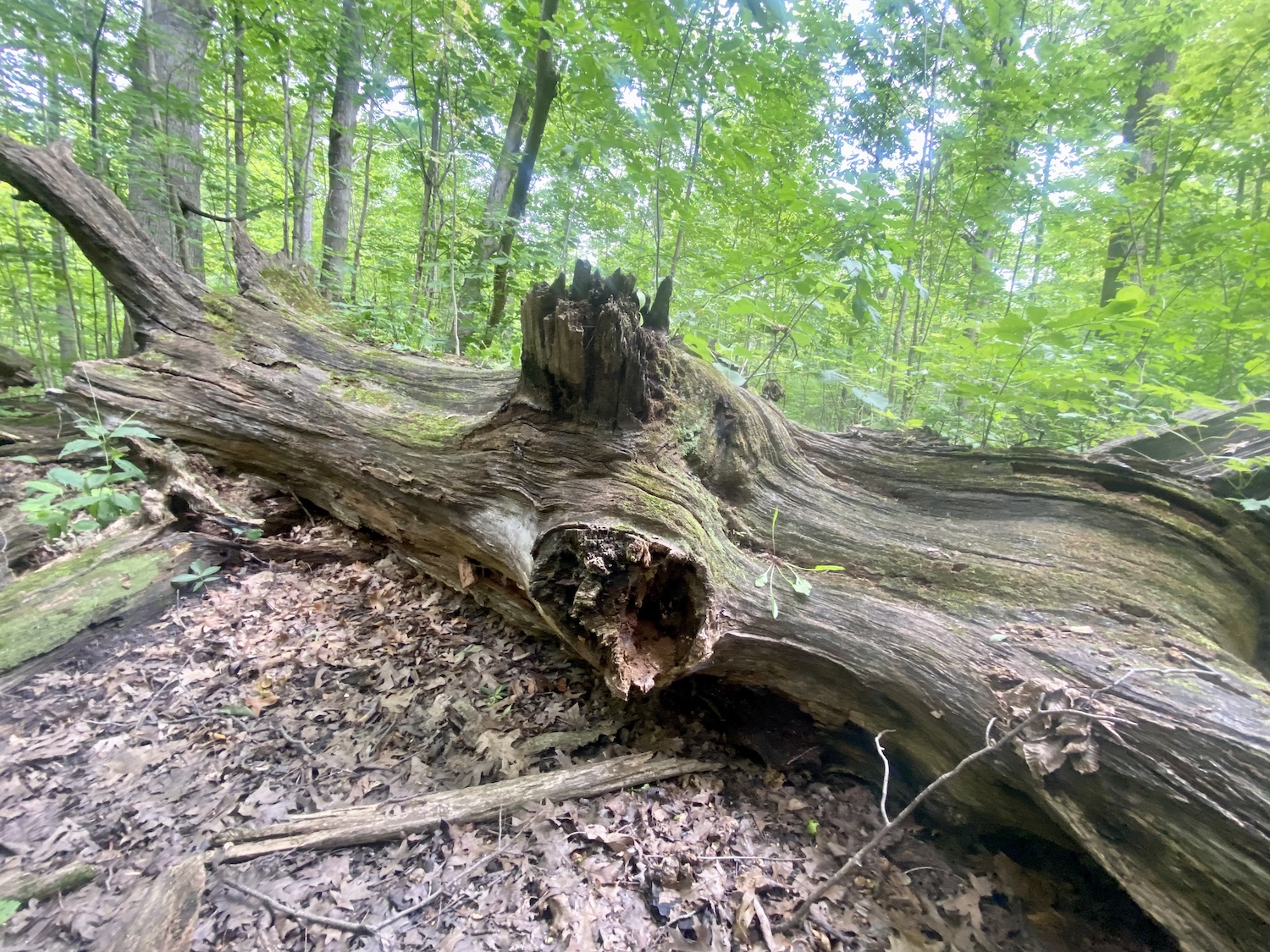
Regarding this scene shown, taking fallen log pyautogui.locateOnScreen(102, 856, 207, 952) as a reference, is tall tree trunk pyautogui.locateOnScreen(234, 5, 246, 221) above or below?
above

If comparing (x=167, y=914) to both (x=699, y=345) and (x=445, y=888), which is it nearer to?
(x=445, y=888)

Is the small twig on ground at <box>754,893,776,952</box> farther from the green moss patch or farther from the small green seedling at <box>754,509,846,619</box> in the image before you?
the green moss patch

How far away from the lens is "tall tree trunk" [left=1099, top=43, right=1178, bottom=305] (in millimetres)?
5500

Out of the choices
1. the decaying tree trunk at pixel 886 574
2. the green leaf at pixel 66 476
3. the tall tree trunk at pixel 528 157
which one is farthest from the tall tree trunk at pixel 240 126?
the green leaf at pixel 66 476

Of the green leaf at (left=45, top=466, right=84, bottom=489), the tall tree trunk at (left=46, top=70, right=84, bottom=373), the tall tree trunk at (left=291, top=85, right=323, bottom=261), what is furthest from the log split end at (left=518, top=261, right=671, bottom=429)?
the tall tree trunk at (left=291, top=85, right=323, bottom=261)

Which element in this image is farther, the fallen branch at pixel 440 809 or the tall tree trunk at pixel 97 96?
the tall tree trunk at pixel 97 96

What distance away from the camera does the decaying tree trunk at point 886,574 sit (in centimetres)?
165

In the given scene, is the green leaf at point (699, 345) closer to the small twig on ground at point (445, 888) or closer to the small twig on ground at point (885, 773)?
the small twig on ground at point (885, 773)

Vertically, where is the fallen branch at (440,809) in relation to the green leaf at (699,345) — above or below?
below

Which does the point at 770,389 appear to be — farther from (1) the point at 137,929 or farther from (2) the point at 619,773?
(1) the point at 137,929

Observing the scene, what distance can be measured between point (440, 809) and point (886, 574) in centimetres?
244

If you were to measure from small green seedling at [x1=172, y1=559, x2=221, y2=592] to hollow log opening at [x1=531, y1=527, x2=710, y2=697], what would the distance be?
2.87 m

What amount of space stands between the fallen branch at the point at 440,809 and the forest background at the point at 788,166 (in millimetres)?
2508

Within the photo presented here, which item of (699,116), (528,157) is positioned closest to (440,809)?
(699,116)
